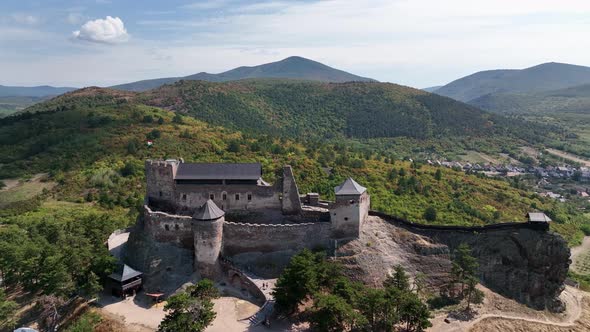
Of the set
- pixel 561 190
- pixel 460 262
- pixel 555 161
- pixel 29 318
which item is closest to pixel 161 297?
pixel 29 318

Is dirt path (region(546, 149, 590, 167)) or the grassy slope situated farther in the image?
dirt path (region(546, 149, 590, 167))

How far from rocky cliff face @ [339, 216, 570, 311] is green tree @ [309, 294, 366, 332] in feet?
26.2

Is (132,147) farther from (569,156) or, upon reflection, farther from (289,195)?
(569,156)

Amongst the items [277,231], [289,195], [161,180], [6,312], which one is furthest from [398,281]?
[6,312]

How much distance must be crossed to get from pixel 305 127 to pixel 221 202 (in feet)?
465

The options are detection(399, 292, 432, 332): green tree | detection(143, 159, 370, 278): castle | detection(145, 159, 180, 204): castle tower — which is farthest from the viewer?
detection(145, 159, 180, 204): castle tower

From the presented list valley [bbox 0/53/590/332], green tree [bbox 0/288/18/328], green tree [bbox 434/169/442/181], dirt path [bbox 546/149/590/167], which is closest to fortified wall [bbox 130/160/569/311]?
valley [bbox 0/53/590/332]

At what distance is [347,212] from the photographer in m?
43.9

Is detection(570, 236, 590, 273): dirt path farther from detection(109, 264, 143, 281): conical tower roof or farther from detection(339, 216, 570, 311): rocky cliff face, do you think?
detection(109, 264, 143, 281): conical tower roof

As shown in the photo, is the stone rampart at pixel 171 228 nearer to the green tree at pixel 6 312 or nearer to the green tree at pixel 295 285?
the green tree at pixel 295 285

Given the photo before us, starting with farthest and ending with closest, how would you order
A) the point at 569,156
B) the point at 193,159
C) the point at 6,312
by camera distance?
the point at 569,156, the point at 193,159, the point at 6,312

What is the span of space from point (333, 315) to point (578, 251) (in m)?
66.2

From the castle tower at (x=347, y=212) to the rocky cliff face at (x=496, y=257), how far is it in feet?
4.30

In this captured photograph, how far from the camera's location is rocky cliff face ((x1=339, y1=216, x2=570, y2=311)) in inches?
1748
